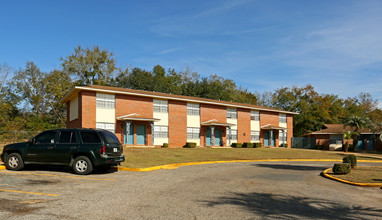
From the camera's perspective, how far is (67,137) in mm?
13094

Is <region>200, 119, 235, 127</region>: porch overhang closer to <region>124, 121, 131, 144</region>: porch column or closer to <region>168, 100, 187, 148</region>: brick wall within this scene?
<region>168, 100, 187, 148</region>: brick wall

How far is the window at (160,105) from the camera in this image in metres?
34.8

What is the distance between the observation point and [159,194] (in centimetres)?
876

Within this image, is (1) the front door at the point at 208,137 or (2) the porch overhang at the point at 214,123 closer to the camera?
(2) the porch overhang at the point at 214,123

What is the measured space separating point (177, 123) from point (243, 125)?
11.2m

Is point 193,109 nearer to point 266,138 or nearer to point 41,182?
point 266,138

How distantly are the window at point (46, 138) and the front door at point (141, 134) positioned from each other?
19.6 metres

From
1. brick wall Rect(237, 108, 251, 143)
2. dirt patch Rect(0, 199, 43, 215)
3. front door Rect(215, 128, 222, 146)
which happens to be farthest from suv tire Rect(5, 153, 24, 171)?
brick wall Rect(237, 108, 251, 143)

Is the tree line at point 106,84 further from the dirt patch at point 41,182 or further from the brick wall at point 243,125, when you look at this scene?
the dirt patch at point 41,182

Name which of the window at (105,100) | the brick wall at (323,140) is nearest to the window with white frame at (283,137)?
the brick wall at (323,140)

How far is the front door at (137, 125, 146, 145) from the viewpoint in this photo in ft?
108

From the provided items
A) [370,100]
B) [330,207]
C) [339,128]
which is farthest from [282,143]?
[330,207]

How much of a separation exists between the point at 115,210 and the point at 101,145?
246 inches

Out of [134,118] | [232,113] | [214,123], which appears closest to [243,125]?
[232,113]
